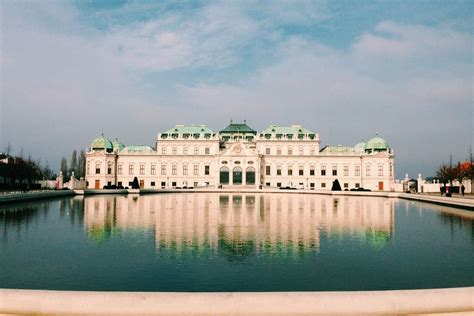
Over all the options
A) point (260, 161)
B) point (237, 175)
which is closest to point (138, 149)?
point (237, 175)

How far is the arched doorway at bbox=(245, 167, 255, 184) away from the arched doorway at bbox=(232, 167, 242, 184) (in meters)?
1.47

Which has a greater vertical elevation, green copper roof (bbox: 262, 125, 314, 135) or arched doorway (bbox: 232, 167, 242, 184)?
green copper roof (bbox: 262, 125, 314, 135)

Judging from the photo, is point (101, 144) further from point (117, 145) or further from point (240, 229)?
point (240, 229)

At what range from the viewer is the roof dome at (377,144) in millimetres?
101875

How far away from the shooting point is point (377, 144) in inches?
4035

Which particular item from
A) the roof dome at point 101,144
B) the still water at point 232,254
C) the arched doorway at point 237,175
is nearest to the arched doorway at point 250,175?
the arched doorway at point 237,175

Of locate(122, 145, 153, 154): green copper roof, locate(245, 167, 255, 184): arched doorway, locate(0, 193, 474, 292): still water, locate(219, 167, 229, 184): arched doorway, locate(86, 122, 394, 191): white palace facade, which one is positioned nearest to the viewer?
locate(0, 193, 474, 292): still water

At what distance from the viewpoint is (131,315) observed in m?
6.76

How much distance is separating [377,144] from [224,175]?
3922 centimetres

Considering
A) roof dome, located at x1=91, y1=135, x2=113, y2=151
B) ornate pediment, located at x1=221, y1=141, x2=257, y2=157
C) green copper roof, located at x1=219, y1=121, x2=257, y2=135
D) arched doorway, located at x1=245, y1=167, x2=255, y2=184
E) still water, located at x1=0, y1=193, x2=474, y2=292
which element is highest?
green copper roof, located at x1=219, y1=121, x2=257, y2=135

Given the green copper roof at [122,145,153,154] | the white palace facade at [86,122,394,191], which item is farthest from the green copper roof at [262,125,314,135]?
the green copper roof at [122,145,153,154]

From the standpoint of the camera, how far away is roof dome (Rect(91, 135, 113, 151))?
340ft

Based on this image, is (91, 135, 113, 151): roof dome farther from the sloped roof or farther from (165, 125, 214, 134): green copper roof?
the sloped roof

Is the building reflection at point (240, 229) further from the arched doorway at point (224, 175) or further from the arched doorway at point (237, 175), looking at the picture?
the arched doorway at point (237, 175)
